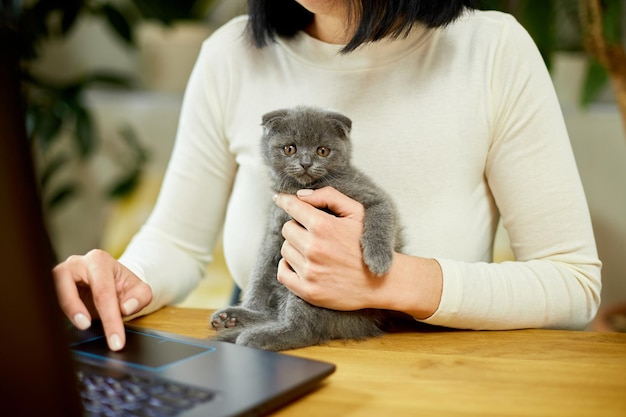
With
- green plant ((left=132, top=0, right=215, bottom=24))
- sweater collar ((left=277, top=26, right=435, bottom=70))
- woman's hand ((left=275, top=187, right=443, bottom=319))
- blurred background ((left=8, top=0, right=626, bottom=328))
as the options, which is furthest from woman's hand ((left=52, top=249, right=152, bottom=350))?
green plant ((left=132, top=0, right=215, bottom=24))

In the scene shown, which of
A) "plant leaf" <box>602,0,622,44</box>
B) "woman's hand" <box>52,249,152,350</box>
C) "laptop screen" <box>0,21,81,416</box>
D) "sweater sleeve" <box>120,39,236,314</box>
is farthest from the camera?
"plant leaf" <box>602,0,622,44</box>

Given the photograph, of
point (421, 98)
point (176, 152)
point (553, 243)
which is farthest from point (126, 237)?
point (553, 243)

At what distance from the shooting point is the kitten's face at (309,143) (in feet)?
3.54

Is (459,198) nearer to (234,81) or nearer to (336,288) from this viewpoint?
(336,288)

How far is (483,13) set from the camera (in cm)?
122

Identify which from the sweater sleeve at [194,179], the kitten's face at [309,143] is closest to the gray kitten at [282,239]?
the kitten's face at [309,143]

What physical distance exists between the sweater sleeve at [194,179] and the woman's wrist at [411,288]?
501 millimetres

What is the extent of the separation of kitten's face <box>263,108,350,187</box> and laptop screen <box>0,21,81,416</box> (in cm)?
65

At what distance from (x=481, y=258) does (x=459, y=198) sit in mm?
135

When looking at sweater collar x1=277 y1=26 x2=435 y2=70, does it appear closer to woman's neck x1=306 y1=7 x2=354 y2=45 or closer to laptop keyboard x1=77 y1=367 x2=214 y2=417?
Answer: woman's neck x1=306 y1=7 x2=354 y2=45

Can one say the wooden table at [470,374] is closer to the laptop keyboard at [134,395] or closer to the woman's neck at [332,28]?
the laptop keyboard at [134,395]

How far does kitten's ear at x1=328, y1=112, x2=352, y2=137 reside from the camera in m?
1.10

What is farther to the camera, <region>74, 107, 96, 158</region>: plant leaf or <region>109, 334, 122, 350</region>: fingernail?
<region>74, 107, 96, 158</region>: plant leaf

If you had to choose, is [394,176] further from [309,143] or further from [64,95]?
[64,95]
